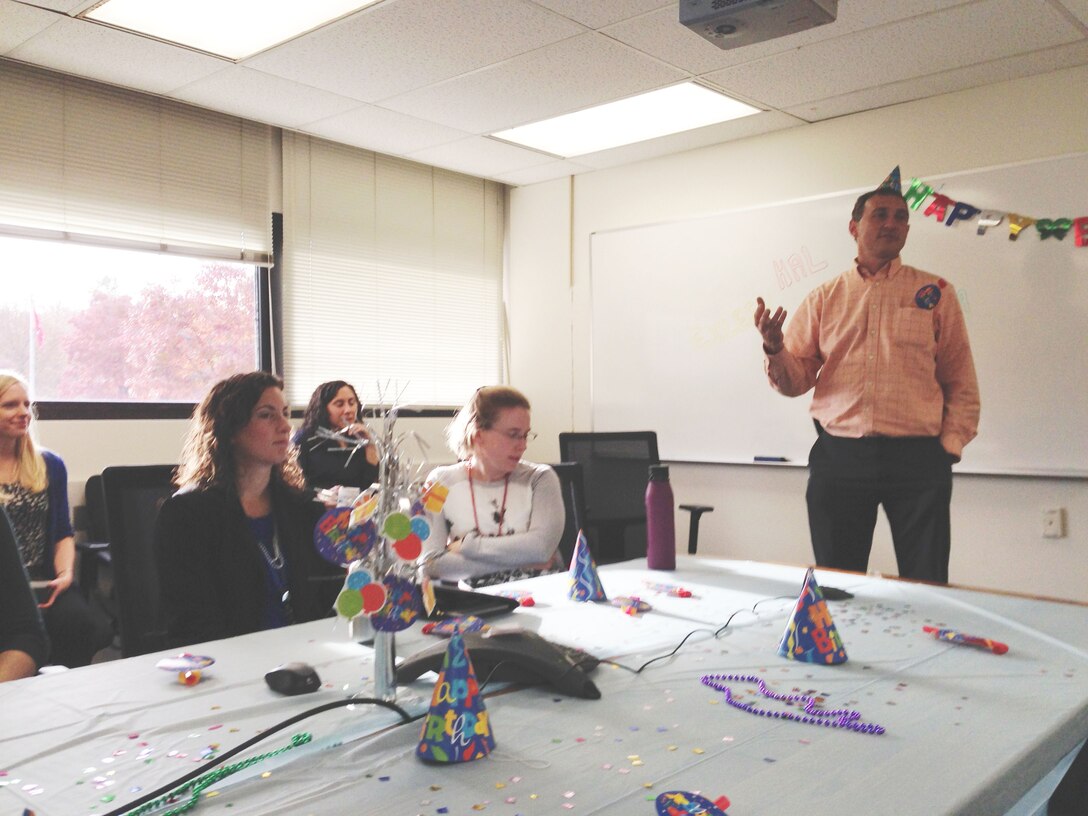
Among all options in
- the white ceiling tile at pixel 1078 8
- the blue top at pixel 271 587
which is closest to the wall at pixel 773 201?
the white ceiling tile at pixel 1078 8

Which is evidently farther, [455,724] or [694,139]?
[694,139]

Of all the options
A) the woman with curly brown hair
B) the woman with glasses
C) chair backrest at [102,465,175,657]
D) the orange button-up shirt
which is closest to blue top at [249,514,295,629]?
the woman with curly brown hair

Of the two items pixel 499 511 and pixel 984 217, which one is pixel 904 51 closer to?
pixel 984 217

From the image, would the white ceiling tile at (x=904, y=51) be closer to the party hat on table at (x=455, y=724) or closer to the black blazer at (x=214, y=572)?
the black blazer at (x=214, y=572)

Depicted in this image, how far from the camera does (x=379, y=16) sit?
2.88 metres

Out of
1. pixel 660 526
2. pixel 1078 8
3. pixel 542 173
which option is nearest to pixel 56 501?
pixel 660 526

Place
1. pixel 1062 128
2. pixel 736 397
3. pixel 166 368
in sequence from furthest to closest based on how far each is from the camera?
pixel 736 397 < pixel 166 368 < pixel 1062 128

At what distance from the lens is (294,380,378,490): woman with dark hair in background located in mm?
3857

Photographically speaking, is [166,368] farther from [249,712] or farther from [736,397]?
[249,712]

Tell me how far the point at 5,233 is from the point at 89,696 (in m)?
2.82

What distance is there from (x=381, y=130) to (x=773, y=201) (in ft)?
5.94

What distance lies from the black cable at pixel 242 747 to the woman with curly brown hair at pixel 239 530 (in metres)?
0.77

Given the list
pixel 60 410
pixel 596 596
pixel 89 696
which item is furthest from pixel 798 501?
pixel 89 696

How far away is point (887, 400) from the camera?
264cm
